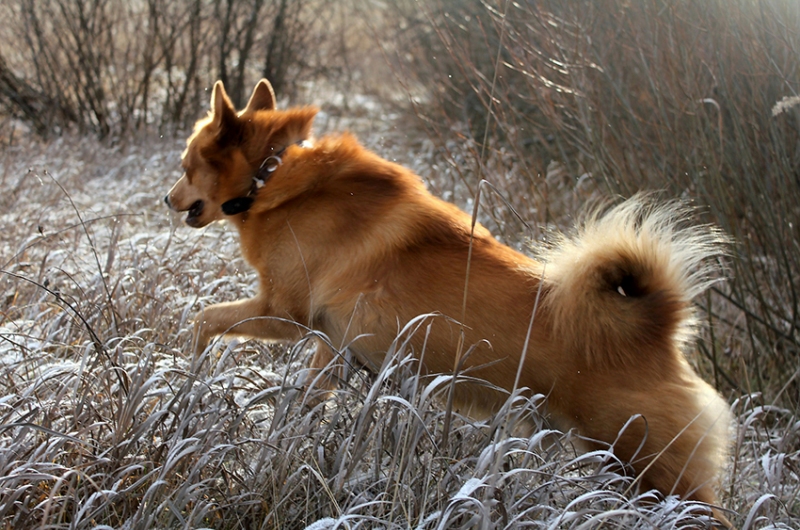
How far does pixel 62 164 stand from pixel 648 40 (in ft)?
16.6

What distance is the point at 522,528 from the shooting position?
2186 millimetres

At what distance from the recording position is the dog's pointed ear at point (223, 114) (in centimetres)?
317

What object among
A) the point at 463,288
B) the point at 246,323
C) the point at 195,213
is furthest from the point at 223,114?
the point at 463,288

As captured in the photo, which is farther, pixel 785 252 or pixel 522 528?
pixel 785 252

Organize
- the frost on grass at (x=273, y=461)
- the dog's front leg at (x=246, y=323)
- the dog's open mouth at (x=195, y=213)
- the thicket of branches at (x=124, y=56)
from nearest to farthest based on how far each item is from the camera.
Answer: the frost on grass at (x=273, y=461) < the dog's front leg at (x=246, y=323) < the dog's open mouth at (x=195, y=213) < the thicket of branches at (x=124, y=56)

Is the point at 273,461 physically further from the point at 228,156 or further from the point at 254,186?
the point at 228,156

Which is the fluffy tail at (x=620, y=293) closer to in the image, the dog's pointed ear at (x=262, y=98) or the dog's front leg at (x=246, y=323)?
the dog's front leg at (x=246, y=323)

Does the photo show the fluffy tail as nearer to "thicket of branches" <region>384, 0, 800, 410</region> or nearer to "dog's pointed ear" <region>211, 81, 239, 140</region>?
"thicket of branches" <region>384, 0, 800, 410</region>

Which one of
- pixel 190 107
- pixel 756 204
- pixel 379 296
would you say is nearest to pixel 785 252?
pixel 756 204

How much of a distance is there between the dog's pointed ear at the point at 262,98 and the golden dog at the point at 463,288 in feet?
0.77

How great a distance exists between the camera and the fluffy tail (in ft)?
8.36

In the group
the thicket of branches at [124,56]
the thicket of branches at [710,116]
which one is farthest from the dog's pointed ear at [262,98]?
the thicket of branches at [124,56]

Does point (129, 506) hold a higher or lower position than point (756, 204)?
lower

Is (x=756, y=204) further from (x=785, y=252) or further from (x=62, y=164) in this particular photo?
(x=62, y=164)
